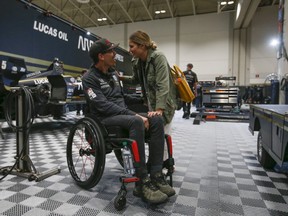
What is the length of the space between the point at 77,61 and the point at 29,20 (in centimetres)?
128

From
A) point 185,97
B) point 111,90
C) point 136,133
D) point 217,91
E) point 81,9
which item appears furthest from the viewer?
point 81,9

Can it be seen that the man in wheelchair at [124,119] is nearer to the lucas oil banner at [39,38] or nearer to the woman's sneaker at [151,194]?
the woman's sneaker at [151,194]

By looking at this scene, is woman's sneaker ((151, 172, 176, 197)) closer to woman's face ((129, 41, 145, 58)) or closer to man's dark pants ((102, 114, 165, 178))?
man's dark pants ((102, 114, 165, 178))

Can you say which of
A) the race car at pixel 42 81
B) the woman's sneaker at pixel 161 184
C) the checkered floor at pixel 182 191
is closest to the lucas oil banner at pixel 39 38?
the race car at pixel 42 81

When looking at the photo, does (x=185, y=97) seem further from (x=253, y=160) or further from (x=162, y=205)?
(x=253, y=160)

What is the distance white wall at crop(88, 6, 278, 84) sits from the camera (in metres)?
12.2

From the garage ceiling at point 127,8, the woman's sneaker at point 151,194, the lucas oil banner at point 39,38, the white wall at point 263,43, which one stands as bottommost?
the woman's sneaker at point 151,194

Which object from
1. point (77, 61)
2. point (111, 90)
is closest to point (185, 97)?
point (111, 90)

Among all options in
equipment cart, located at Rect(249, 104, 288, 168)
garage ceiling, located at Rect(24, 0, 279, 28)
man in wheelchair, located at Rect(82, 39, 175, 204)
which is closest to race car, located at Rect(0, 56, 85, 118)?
man in wheelchair, located at Rect(82, 39, 175, 204)

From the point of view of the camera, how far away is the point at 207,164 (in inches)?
91.4

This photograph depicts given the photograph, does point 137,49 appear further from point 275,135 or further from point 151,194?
point 275,135

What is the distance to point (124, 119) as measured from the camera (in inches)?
58.1

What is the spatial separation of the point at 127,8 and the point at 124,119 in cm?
1244

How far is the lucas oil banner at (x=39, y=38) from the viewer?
3203 millimetres
